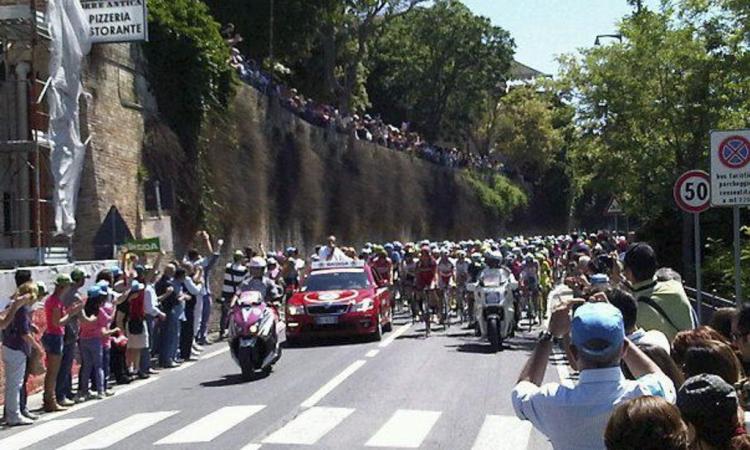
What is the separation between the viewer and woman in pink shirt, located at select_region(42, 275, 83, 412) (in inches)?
589

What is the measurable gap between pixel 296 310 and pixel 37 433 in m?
10.4

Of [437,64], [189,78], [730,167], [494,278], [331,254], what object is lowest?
[494,278]

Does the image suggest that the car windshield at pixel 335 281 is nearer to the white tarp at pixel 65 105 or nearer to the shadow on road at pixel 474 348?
the shadow on road at pixel 474 348

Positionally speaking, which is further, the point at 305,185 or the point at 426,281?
the point at 305,185

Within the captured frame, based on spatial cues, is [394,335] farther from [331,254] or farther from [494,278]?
[331,254]

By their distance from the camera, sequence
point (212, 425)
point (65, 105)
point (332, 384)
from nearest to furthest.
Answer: point (212, 425) → point (332, 384) → point (65, 105)

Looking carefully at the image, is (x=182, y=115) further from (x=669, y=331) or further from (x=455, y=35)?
(x=455, y=35)

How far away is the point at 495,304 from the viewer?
2158 centimetres

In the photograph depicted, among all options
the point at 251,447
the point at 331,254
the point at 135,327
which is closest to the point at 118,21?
the point at 331,254

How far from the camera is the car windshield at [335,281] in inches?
948

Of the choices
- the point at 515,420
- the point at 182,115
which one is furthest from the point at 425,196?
the point at 515,420

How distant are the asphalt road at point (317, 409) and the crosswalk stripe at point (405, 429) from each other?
11 mm

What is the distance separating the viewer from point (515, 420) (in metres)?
13.1

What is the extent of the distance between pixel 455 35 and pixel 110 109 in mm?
46361
